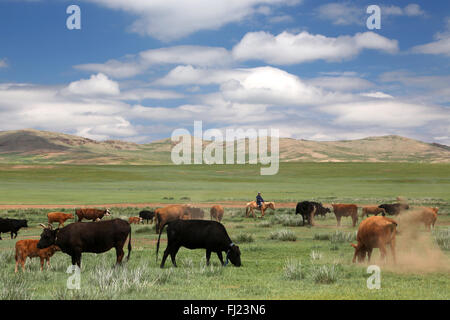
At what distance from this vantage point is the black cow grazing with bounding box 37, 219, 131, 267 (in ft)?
41.3

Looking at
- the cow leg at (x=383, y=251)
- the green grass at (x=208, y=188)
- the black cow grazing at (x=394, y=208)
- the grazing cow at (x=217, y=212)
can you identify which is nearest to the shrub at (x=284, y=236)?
the cow leg at (x=383, y=251)

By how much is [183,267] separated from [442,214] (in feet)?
90.3

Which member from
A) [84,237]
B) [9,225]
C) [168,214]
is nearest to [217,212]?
[168,214]

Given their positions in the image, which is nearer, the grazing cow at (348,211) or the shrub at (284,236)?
the shrub at (284,236)

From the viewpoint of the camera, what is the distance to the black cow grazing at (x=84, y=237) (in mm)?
12578

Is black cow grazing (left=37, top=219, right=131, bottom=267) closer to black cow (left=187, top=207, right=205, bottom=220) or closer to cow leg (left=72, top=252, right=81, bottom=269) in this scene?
cow leg (left=72, top=252, right=81, bottom=269)

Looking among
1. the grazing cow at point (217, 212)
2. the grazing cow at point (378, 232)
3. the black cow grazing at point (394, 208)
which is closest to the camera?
the grazing cow at point (378, 232)

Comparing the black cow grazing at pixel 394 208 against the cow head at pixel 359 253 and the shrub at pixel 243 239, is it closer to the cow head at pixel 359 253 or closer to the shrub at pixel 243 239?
the shrub at pixel 243 239

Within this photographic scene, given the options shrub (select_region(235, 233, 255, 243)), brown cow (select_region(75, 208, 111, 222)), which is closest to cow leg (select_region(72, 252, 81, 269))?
shrub (select_region(235, 233, 255, 243))

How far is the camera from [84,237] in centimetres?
1262

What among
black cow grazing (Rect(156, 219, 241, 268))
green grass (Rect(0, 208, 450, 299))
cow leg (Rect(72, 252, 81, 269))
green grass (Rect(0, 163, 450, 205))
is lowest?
green grass (Rect(0, 163, 450, 205))
